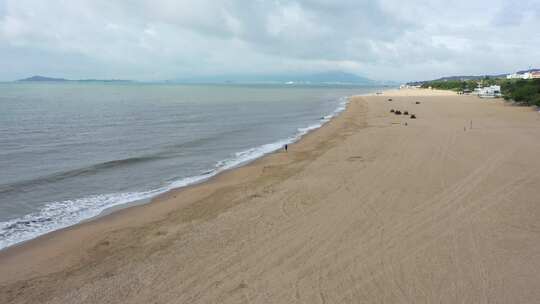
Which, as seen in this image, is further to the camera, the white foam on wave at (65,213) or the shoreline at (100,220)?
the white foam on wave at (65,213)

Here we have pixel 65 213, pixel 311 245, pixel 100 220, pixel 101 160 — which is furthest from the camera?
pixel 101 160

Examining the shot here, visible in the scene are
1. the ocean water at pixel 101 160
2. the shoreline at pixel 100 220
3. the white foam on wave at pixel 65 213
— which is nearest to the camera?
the shoreline at pixel 100 220

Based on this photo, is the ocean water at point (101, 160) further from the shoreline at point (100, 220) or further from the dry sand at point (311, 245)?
the dry sand at point (311, 245)

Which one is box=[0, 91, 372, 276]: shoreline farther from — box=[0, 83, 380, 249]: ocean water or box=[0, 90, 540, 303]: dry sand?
box=[0, 83, 380, 249]: ocean water

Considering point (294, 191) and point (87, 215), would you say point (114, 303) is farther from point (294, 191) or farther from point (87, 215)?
point (294, 191)

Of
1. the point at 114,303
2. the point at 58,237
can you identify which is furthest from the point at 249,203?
the point at 114,303

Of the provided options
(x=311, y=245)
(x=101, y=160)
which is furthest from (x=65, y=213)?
(x=101, y=160)

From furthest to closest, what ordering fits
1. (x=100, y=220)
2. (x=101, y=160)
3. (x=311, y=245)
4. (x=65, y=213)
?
(x=101, y=160)
(x=65, y=213)
(x=100, y=220)
(x=311, y=245)

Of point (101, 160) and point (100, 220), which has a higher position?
point (101, 160)

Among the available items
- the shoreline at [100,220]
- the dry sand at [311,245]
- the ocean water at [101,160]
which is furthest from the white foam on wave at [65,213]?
the dry sand at [311,245]

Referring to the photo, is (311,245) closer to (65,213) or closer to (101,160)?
(65,213)
